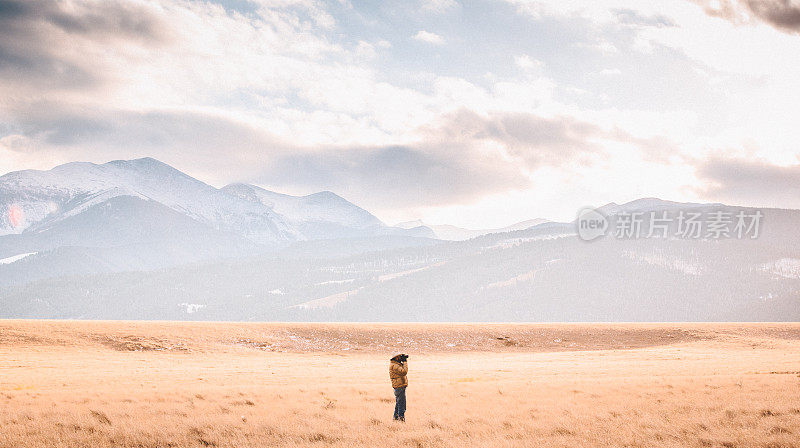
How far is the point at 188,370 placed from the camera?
3931cm

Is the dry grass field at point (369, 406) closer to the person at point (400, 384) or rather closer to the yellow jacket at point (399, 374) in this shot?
the person at point (400, 384)

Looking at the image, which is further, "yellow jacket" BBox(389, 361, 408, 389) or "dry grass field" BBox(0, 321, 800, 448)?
"yellow jacket" BBox(389, 361, 408, 389)

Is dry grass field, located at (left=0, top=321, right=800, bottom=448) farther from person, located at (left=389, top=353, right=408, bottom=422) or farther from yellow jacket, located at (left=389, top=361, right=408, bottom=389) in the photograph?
yellow jacket, located at (left=389, top=361, right=408, bottom=389)

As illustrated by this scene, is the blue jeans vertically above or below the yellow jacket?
below

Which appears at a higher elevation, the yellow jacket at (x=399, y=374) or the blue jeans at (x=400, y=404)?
the yellow jacket at (x=399, y=374)

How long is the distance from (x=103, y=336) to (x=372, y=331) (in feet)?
106

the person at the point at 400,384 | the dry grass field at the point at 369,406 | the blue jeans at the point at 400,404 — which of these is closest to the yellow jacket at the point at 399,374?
the person at the point at 400,384

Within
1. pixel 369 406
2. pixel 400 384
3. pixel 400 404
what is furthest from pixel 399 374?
pixel 369 406

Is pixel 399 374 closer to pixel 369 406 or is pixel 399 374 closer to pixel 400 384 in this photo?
pixel 400 384

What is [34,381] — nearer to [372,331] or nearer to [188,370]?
[188,370]

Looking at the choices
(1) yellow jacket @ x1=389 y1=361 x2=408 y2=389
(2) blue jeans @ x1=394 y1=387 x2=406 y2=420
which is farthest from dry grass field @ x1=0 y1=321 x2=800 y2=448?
(1) yellow jacket @ x1=389 y1=361 x2=408 y2=389

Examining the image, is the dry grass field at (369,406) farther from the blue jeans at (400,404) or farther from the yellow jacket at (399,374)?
the yellow jacket at (399,374)

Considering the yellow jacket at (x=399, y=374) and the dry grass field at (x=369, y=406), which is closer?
the dry grass field at (x=369, y=406)

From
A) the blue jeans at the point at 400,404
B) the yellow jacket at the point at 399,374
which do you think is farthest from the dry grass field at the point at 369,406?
the yellow jacket at the point at 399,374
